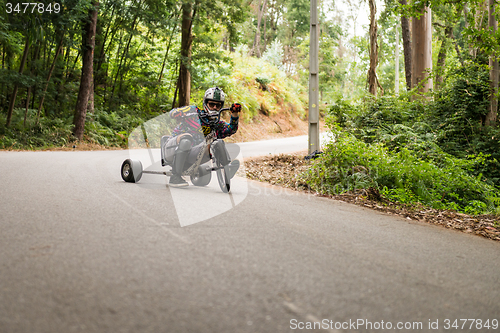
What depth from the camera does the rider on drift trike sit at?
7422mm

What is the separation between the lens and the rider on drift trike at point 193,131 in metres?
7.42

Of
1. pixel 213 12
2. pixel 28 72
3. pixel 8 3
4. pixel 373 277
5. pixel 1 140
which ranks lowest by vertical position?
pixel 373 277

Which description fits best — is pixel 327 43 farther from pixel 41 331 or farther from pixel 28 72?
pixel 41 331

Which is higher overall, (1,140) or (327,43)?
(327,43)

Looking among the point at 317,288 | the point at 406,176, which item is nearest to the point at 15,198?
the point at 317,288

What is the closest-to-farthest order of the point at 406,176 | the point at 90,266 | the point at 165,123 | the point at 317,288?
the point at 317,288 < the point at 90,266 < the point at 165,123 < the point at 406,176

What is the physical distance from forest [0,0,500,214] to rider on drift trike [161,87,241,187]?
2936 mm

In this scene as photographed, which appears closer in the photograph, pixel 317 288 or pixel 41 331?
pixel 41 331

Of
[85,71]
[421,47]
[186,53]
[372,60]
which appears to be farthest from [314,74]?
[186,53]

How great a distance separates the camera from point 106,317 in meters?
2.47

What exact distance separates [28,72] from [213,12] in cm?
1030

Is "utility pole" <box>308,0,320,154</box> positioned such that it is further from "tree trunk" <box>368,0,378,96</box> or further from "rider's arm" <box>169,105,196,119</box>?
"tree trunk" <box>368,0,378,96</box>

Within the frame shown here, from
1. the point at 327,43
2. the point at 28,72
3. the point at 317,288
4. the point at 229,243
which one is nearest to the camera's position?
the point at 317,288

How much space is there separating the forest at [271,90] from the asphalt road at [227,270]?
3.31 meters
